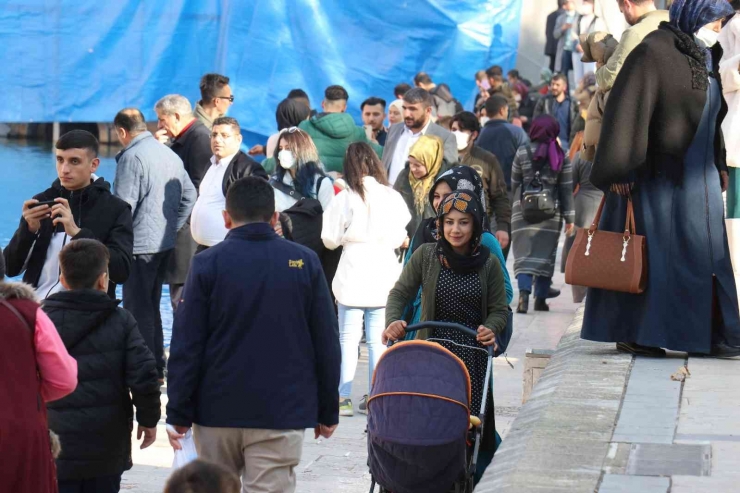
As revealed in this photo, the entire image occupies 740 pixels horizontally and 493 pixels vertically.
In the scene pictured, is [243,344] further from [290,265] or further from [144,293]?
[144,293]

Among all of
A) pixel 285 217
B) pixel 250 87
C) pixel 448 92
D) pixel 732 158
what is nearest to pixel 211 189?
pixel 285 217

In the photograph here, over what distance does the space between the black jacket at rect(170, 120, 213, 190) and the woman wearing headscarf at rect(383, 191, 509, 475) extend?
3.68m

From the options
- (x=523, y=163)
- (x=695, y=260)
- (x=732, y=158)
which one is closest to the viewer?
(x=695, y=260)

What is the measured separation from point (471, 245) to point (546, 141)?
538 centimetres

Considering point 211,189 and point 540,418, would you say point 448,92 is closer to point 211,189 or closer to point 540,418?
point 211,189

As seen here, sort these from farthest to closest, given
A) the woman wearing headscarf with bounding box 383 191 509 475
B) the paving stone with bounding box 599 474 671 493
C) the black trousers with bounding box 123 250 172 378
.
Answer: the black trousers with bounding box 123 250 172 378 < the woman wearing headscarf with bounding box 383 191 509 475 < the paving stone with bounding box 599 474 671 493

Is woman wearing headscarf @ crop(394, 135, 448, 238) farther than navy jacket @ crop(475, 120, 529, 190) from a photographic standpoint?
No

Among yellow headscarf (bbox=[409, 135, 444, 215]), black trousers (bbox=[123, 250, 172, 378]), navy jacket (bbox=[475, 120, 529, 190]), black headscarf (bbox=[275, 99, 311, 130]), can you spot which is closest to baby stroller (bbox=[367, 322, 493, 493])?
black trousers (bbox=[123, 250, 172, 378])

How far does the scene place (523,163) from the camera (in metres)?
11.1

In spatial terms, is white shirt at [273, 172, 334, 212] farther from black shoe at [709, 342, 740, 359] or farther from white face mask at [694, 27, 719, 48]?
black shoe at [709, 342, 740, 359]

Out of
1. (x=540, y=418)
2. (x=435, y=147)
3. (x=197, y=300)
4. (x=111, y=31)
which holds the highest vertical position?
(x=111, y=31)

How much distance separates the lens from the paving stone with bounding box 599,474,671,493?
167 inches

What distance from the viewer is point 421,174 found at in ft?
29.0

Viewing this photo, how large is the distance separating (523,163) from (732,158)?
10.6ft
